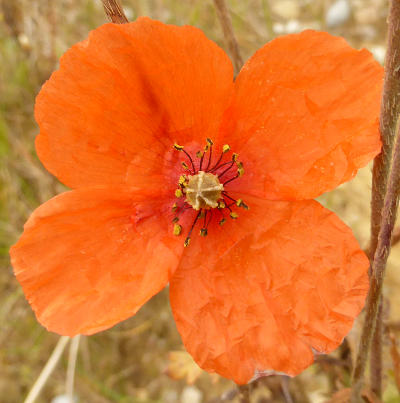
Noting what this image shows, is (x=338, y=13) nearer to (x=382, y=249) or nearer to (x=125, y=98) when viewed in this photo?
(x=125, y=98)

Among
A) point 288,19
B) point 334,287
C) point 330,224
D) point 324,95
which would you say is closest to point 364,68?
point 324,95

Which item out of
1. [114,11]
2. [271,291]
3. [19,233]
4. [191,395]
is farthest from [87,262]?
[191,395]

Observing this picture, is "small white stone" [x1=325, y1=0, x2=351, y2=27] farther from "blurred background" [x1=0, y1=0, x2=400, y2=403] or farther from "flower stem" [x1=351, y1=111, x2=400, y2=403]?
"flower stem" [x1=351, y1=111, x2=400, y2=403]

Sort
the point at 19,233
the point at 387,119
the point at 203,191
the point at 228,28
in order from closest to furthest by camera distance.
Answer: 1. the point at 387,119
2. the point at 203,191
3. the point at 228,28
4. the point at 19,233

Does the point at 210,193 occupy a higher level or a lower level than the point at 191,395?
higher

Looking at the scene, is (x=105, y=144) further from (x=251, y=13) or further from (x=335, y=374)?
(x=251, y=13)

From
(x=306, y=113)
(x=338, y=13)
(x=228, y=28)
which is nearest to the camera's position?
(x=306, y=113)

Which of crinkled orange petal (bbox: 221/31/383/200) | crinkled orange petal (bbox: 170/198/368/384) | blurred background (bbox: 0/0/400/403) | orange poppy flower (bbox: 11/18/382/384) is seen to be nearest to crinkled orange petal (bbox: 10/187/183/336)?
orange poppy flower (bbox: 11/18/382/384)
